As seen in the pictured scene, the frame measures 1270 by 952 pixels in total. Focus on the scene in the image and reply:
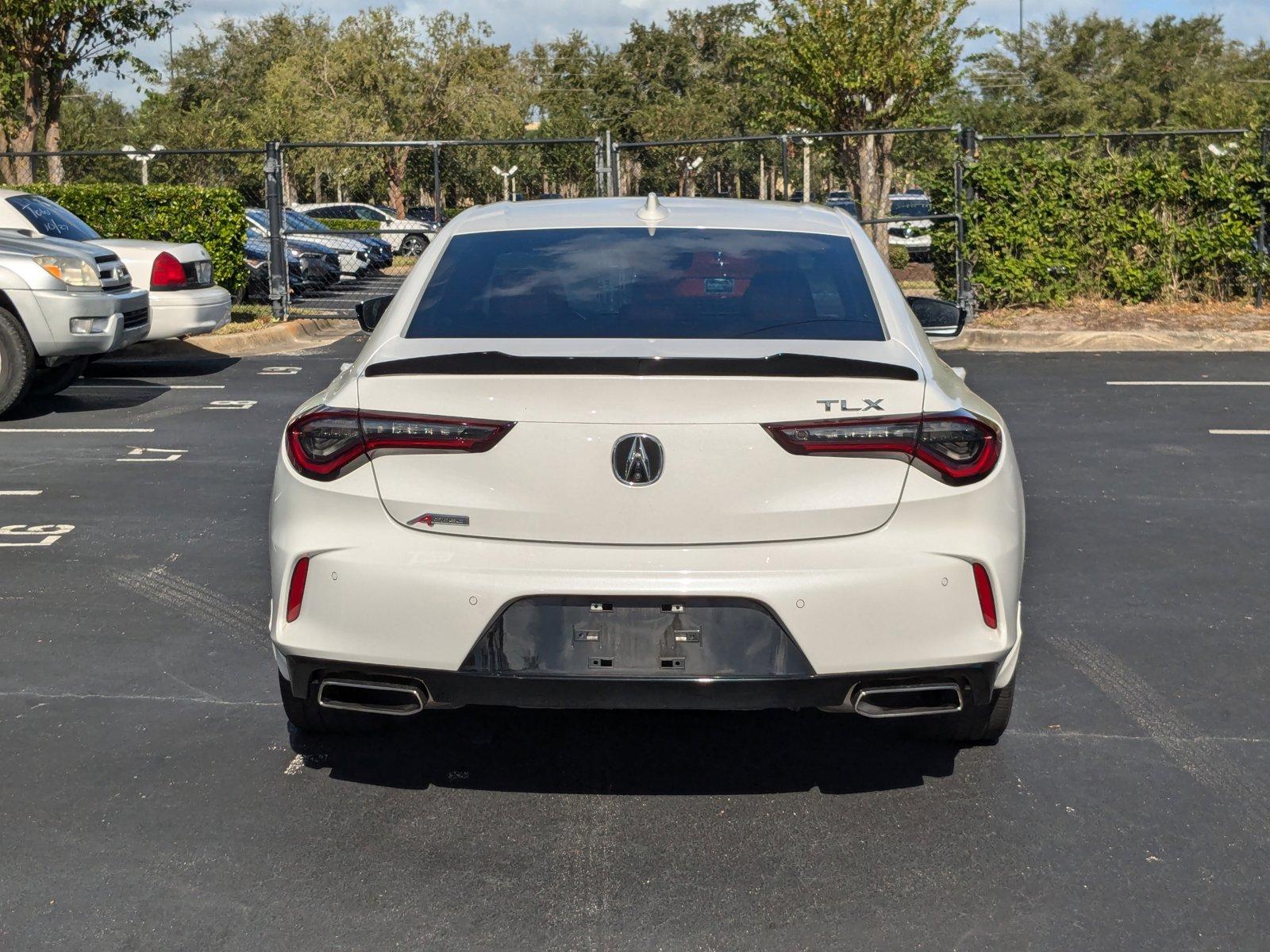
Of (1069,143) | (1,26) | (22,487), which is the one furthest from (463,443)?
(1,26)

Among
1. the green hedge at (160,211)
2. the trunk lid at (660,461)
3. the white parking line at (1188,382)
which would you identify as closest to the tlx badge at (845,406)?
the trunk lid at (660,461)

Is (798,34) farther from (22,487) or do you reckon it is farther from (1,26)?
(22,487)

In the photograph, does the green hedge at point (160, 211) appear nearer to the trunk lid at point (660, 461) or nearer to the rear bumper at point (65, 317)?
the rear bumper at point (65, 317)

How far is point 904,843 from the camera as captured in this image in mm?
3688

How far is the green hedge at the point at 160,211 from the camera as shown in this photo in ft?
54.7

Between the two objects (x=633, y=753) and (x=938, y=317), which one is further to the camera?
(x=938, y=317)

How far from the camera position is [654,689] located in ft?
11.4

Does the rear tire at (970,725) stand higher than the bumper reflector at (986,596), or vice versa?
the bumper reflector at (986,596)

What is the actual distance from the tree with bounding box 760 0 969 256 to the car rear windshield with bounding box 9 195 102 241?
45.8ft

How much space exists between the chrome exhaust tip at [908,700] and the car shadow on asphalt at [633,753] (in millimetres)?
506

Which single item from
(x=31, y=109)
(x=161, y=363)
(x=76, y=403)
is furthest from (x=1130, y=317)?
(x=31, y=109)

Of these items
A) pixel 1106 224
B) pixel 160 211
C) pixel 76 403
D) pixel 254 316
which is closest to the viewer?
pixel 76 403

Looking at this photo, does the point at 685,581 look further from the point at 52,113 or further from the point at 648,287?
the point at 52,113

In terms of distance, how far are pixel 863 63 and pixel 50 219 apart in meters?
15.5
